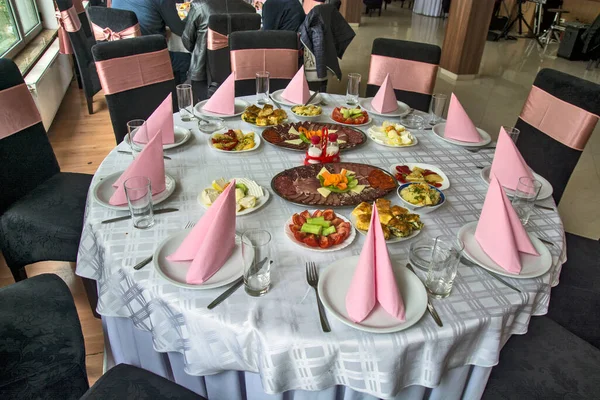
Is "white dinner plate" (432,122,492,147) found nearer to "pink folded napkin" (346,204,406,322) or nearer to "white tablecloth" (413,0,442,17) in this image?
"pink folded napkin" (346,204,406,322)

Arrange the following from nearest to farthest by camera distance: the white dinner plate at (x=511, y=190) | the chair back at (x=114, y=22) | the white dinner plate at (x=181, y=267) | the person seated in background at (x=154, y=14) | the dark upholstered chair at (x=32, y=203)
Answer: the white dinner plate at (x=181, y=267) → the white dinner plate at (x=511, y=190) → the dark upholstered chair at (x=32, y=203) → the chair back at (x=114, y=22) → the person seated in background at (x=154, y=14)

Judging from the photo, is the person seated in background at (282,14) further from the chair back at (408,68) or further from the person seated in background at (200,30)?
the chair back at (408,68)

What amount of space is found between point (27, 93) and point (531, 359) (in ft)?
7.19

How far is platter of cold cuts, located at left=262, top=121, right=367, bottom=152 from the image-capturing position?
1783mm

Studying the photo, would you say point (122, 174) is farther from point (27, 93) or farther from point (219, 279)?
point (27, 93)

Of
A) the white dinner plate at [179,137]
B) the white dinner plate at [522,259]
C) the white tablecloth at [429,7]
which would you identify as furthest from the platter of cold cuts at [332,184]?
the white tablecloth at [429,7]

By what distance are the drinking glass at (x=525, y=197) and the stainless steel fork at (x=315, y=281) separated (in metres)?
0.71

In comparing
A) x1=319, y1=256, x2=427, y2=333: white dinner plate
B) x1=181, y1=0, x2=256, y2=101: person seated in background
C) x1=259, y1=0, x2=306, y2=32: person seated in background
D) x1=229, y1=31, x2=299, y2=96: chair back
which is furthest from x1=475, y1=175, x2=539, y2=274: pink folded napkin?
x1=259, y1=0, x2=306, y2=32: person seated in background

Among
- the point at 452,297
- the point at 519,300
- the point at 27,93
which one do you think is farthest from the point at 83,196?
the point at 519,300

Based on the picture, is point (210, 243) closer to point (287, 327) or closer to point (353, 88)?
point (287, 327)

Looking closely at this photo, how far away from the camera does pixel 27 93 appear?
195 cm

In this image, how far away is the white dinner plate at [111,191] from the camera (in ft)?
4.44

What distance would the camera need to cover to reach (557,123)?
1.96 metres

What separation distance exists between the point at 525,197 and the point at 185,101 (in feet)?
4.75
